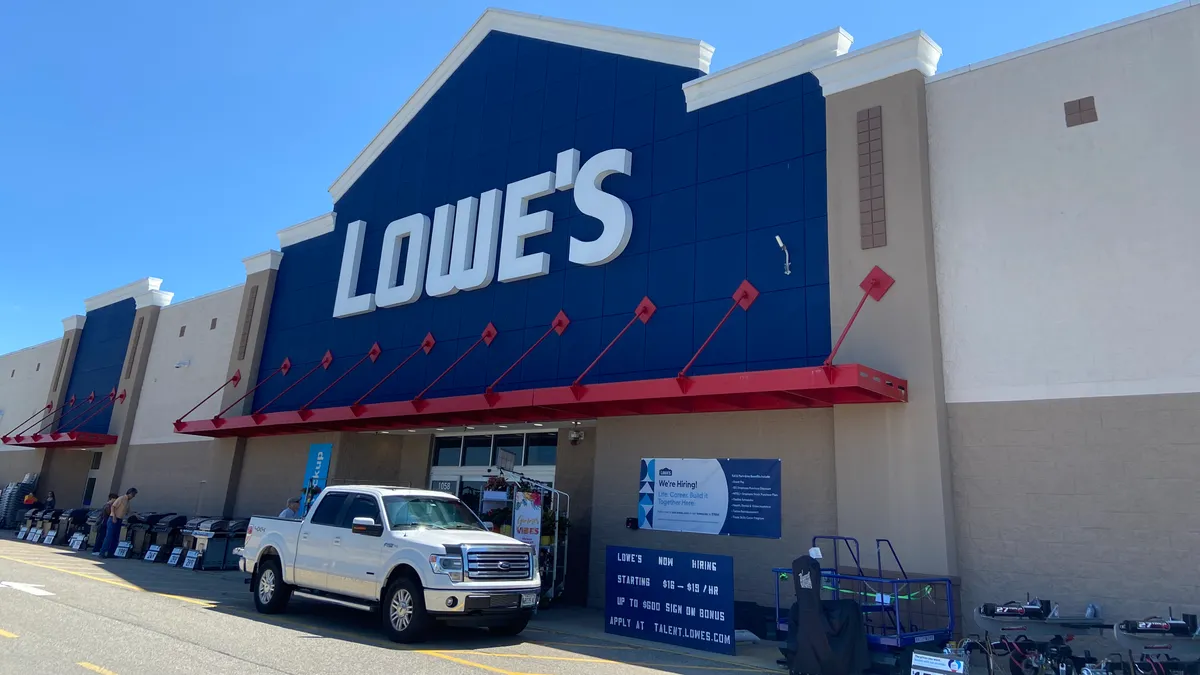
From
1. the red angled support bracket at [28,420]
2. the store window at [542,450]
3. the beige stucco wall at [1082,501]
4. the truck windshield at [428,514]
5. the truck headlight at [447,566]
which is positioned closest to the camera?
the beige stucco wall at [1082,501]

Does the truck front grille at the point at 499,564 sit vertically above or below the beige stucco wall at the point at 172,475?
below

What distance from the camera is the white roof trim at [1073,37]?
1104cm

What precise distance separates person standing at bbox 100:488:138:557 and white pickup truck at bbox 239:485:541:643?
34.9ft

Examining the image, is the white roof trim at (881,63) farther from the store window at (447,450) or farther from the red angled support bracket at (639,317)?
the store window at (447,450)

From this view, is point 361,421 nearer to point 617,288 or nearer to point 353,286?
point 353,286

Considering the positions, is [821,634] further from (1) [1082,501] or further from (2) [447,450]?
(2) [447,450]

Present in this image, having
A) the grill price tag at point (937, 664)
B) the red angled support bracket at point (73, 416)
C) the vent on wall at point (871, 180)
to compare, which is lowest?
the grill price tag at point (937, 664)

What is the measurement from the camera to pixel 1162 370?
398 inches

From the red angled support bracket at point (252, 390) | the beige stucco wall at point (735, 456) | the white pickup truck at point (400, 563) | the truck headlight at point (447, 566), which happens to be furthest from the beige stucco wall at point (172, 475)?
the truck headlight at point (447, 566)

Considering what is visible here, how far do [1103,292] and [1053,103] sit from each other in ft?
10.3

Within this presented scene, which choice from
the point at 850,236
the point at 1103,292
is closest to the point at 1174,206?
the point at 1103,292

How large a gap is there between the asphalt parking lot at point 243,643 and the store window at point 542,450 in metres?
4.11

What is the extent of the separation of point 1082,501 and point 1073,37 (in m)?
7.01

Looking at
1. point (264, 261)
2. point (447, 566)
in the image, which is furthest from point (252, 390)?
point (447, 566)
